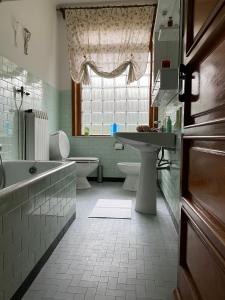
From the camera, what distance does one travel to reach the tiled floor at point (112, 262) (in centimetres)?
131

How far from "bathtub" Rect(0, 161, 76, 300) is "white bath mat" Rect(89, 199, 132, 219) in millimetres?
488

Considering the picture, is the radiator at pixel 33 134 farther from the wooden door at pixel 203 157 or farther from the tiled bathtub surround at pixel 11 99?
the wooden door at pixel 203 157

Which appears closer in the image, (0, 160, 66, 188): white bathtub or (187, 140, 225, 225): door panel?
(187, 140, 225, 225): door panel

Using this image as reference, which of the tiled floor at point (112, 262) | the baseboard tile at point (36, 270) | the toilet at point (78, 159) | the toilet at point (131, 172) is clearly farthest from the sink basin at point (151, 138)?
the toilet at point (78, 159)

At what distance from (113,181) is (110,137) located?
2.40 feet

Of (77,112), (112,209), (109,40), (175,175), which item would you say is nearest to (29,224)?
(175,175)

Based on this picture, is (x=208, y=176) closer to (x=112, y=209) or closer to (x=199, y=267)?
(x=199, y=267)

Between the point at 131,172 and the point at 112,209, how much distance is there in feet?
2.90

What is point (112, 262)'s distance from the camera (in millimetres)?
1603

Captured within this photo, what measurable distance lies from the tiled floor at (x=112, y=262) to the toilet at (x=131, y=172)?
106 cm

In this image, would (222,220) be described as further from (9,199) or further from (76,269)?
(76,269)

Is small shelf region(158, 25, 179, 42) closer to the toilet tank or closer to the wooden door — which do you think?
the wooden door

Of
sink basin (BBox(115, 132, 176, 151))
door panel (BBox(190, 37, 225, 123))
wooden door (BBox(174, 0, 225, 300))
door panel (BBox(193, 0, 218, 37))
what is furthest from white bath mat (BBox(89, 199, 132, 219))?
door panel (BBox(193, 0, 218, 37))

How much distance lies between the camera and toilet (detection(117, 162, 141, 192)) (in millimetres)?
3410
